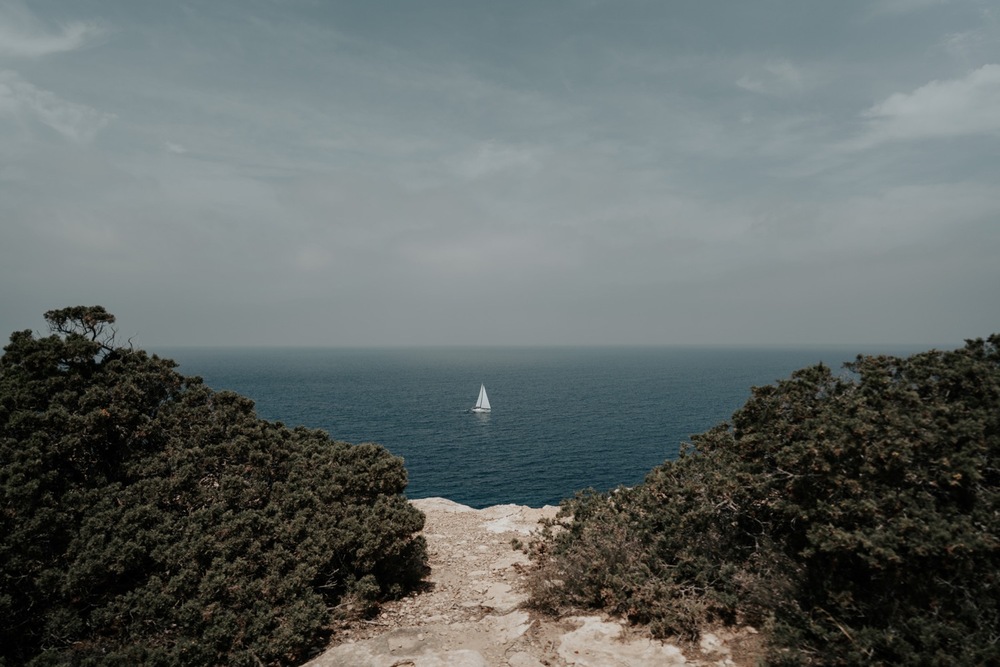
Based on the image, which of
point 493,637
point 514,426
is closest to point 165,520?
point 493,637

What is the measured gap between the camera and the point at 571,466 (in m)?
61.2

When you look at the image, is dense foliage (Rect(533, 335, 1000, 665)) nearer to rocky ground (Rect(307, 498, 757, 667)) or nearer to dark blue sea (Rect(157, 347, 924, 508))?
rocky ground (Rect(307, 498, 757, 667))

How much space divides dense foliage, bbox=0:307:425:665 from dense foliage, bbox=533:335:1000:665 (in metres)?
5.18

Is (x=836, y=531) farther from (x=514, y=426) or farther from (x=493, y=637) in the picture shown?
(x=514, y=426)

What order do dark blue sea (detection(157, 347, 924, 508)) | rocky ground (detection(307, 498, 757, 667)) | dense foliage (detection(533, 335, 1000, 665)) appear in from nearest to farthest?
dense foliage (detection(533, 335, 1000, 665)), rocky ground (detection(307, 498, 757, 667)), dark blue sea (detection(157, 347, 924, 508))

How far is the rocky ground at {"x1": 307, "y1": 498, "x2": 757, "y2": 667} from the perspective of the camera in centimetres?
886

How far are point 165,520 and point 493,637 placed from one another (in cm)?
796

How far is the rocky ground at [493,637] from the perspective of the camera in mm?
8859

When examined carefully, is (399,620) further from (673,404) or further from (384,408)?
(673,404)

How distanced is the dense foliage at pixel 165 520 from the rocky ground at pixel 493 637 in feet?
2.99

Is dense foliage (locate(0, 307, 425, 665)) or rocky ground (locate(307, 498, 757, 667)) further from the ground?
dense foliage (locate(0, 307, 425, 665))

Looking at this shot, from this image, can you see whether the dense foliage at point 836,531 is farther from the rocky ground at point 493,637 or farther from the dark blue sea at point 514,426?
the dark blue sea at point 514,426

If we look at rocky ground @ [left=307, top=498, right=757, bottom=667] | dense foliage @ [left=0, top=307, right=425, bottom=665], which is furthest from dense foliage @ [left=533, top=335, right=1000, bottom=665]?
dense foliage @ [left=0, top=307, right=425, bottom=665]

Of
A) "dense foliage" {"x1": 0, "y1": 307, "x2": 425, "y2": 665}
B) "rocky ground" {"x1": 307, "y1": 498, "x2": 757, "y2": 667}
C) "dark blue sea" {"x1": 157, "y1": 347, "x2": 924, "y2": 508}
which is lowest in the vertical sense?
"dark blue sea" {"x1": 157, "y1": 347, "x2": 924, "y2": 508}
